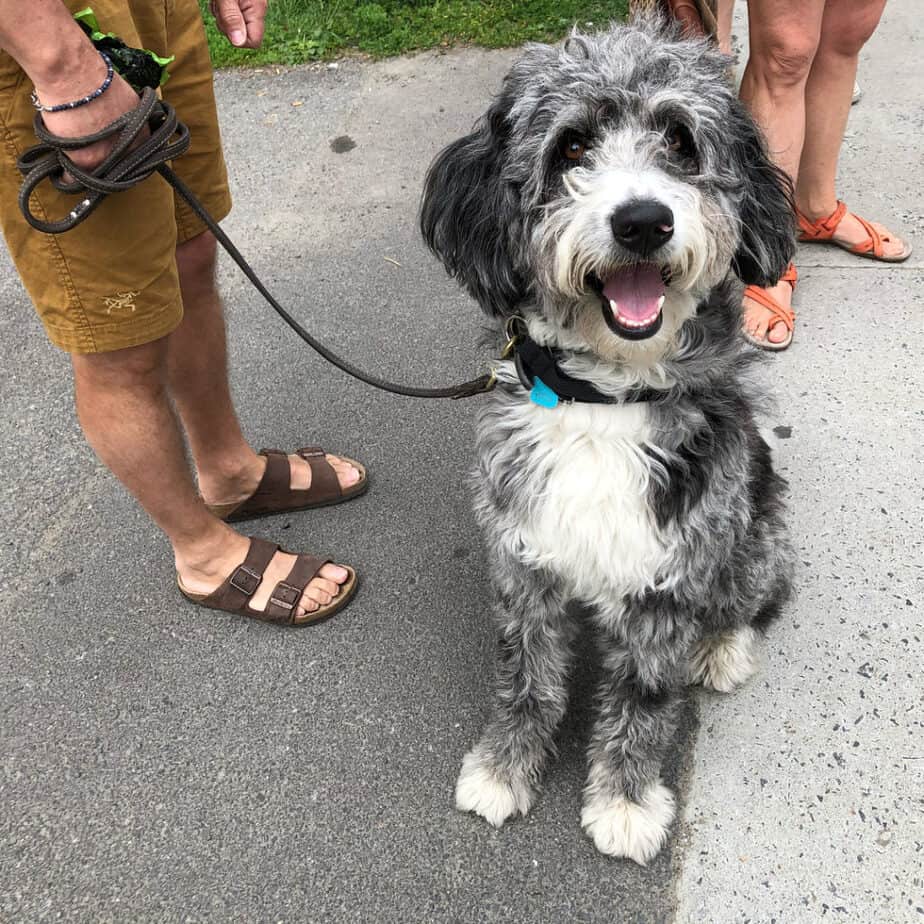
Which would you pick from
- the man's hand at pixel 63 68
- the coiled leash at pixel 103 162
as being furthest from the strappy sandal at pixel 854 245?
the man's hand at pixel 63 68

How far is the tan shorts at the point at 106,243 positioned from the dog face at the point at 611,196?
657 mm

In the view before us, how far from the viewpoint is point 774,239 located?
1.80 meters

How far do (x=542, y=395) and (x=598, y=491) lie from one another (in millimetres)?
243

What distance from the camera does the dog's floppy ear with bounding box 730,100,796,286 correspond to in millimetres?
1749

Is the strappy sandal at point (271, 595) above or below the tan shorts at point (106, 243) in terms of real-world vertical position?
below

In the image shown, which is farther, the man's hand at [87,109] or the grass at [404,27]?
the grass at [404,27]

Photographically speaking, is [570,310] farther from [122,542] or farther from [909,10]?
[909,10]

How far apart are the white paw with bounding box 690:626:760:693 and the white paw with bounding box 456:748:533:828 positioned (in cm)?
59

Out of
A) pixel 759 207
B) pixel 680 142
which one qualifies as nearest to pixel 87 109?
pixel 680 142

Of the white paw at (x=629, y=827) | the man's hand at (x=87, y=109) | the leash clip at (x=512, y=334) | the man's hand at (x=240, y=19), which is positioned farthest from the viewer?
the man's hand at (x=240, y=19)

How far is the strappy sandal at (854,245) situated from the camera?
3.53 metres

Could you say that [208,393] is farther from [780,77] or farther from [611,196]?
[780,77]

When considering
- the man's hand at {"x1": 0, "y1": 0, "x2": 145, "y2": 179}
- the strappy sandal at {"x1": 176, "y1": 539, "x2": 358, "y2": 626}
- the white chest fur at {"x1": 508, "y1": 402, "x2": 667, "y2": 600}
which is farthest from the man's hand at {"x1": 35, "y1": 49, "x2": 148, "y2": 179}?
the strappy sandal at {"x1": 176, "y1": 539, "x2": 358, "y2": 626}

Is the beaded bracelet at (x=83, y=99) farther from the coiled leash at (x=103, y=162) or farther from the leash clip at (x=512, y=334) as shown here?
the leash clip at (x=512, y=334)
